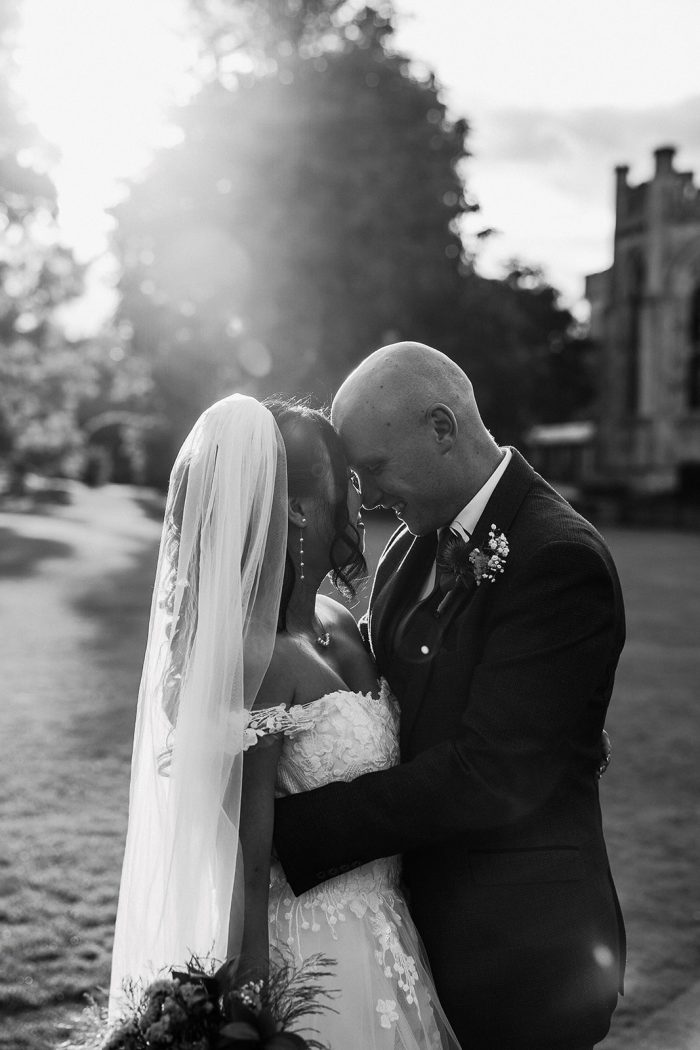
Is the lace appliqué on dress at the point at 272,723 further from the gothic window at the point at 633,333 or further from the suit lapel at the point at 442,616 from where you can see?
the gothic window at the point at 633,333

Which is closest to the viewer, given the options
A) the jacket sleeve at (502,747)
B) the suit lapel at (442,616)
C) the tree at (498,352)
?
the jacket sleeve at (502,747)

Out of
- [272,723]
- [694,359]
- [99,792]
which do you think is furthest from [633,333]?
[272,723]

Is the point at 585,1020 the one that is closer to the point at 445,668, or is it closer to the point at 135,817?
the point at 445,668

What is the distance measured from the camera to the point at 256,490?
288 cm

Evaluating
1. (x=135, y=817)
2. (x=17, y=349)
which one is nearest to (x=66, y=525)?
(x=17, y=349)

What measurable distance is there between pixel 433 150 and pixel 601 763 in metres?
28.8

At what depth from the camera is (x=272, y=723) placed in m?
2.73

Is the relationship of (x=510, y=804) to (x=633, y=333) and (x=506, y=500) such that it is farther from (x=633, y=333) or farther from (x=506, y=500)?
(x=633, y=333)

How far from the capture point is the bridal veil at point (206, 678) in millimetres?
2754

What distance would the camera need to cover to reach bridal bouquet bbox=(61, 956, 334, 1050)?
7.25ft

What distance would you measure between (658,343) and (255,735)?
39432 mm

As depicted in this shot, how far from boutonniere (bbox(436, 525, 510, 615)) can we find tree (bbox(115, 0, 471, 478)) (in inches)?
959

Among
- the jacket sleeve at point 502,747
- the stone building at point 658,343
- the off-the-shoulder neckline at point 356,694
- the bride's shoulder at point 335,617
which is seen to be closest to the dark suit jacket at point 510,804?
the jacket sleeve at point 502,747

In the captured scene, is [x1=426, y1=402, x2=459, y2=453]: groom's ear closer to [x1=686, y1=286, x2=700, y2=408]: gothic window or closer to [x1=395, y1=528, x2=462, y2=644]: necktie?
[x1=395, y1=528, x2=462, y2=644]: necktie
